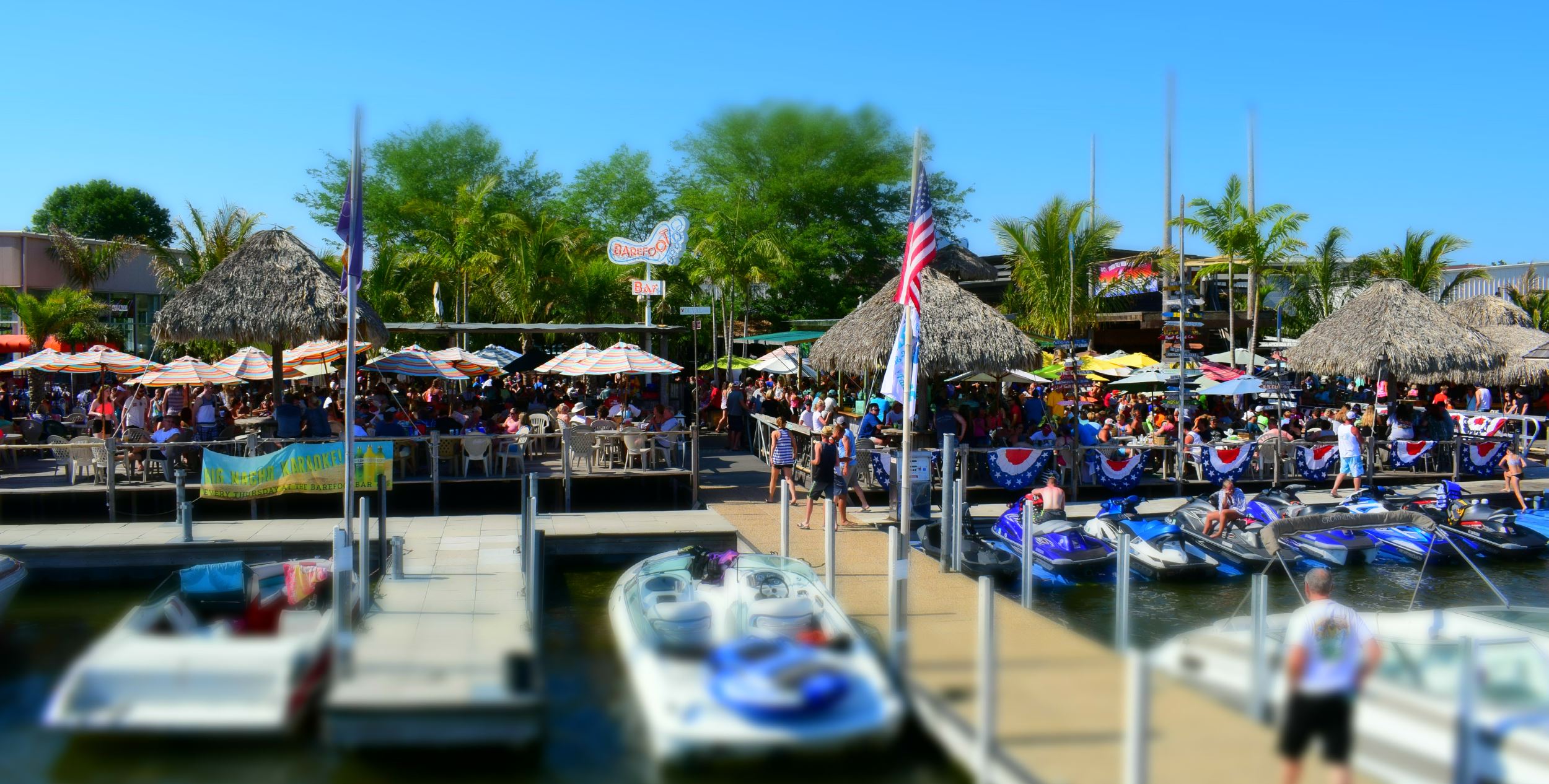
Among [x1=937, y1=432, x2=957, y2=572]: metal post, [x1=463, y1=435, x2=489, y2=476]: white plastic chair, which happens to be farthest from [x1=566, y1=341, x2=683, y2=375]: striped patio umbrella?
[x1=937, y1=432, x2=957, y2=572]: metal post

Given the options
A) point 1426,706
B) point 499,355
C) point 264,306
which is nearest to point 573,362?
point 264,306

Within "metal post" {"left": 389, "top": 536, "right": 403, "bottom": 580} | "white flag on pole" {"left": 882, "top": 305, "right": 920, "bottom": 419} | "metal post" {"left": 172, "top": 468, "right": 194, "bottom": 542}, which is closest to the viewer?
"metal post" {"left": 389, "top": 536, "right": 403, "bottom": 580}

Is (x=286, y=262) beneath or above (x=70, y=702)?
above

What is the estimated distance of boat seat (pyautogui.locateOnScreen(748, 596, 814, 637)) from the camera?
9.43 meters

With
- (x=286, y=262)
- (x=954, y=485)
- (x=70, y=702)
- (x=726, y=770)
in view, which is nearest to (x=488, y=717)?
(x=726, y=770)

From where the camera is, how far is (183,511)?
15609mm

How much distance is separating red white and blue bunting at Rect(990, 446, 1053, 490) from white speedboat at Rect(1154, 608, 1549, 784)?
44.3 ft

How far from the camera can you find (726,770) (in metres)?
6.16

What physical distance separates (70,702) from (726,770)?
364 centimetres

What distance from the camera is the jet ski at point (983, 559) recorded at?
15.0 m

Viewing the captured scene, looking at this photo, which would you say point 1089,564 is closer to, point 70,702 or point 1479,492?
point 1479,492

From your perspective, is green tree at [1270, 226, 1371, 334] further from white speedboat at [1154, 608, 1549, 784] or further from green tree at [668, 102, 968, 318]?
white speedboat at [1154, 608, 1549, 784]

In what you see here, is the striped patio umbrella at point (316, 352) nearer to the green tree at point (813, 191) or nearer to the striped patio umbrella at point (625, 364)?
the striped patio umbrella at point (625, 364)

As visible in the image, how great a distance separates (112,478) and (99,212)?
8105cm
